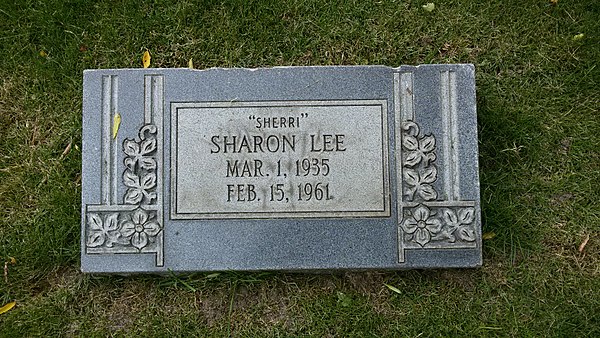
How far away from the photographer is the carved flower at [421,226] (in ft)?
10.3

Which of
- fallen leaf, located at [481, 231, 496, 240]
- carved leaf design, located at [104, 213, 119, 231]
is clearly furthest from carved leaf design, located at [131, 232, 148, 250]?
fallen leaf, located at [481, 231, 496, 240]

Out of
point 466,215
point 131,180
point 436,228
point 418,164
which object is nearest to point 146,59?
point 131,180

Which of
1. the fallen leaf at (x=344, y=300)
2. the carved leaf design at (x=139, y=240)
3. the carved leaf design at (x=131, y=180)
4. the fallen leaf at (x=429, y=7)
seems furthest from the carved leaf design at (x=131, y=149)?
the fallen leaf at (x=429, y=7)

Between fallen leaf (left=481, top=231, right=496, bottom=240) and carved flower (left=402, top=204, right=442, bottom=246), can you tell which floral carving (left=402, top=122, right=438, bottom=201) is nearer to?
carved flower (left=402, top=204, right=442, bottom=246)

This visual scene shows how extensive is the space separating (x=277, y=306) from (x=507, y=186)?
59.1 inches

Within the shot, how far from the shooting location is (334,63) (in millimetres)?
3609

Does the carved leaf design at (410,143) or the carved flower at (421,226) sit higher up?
the carved leaf design at (410,143)

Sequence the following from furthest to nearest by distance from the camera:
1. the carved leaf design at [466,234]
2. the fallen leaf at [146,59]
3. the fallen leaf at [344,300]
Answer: the fallen leaf at [146,59] → the fallen leaf at [344,300] → the carved leaf design at [466,234]

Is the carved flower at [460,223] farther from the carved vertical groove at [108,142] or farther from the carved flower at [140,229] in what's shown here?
the carved vertical groove at [108,142]

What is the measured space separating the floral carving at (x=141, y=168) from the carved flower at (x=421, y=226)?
1373 mm

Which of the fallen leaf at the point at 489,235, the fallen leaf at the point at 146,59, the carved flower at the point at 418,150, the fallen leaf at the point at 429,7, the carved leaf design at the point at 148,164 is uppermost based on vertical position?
the fallen leaf at the point at 429,7

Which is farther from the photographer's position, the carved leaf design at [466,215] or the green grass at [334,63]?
the green grass at [334,63]

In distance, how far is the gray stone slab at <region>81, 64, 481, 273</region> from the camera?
10.3 feet

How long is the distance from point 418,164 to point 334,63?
873 millimetres
